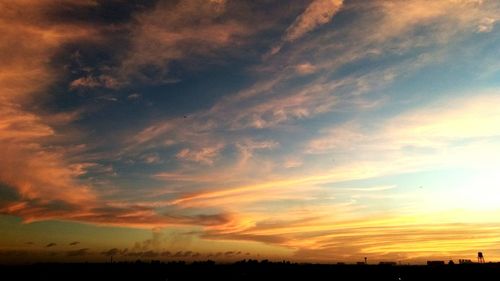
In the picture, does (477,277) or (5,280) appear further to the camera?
(5,280)

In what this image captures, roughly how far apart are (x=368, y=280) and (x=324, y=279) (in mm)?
19884

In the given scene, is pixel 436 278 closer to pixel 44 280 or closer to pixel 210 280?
pixel 210 280

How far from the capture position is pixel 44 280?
17338 centimetres

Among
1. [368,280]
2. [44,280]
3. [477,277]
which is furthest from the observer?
[44,280]

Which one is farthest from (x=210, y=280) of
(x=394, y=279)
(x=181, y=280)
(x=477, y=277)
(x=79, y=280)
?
(x=477, y=277)

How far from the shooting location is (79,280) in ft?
551

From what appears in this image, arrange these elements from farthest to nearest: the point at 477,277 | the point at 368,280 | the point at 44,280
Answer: the point at 44,280
the point at 368,280
the point at 477,277

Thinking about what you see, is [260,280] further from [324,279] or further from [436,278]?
[436,278]

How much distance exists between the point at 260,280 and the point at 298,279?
54.1 feet

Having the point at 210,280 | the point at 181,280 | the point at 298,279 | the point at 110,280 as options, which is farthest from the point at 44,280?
the point at 298,279

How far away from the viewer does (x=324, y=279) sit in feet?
574

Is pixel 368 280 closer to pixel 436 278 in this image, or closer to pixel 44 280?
pixel 436 278

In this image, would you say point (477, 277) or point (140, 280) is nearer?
point (477, 277)

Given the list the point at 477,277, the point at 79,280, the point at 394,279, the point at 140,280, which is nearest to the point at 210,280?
the point at 140,280
